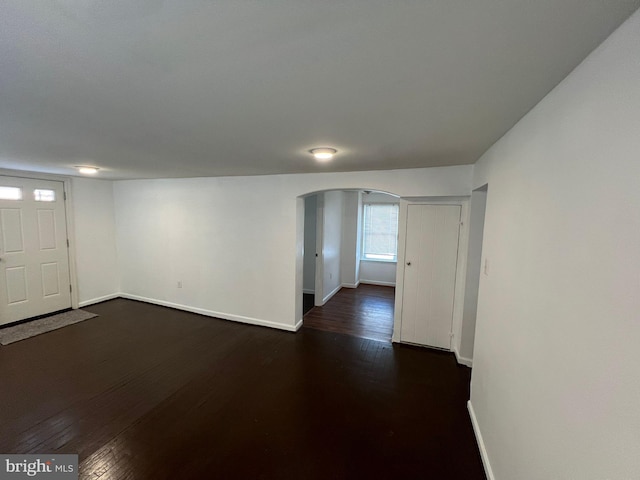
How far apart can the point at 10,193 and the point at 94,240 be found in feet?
4.26

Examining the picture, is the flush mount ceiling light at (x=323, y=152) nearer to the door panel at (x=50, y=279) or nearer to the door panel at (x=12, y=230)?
the door panel at (x=12, y=230)

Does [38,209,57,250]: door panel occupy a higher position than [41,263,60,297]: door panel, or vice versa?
[38,209,57,250]: door panel

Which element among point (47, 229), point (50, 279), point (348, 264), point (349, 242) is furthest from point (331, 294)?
point (47, 229)

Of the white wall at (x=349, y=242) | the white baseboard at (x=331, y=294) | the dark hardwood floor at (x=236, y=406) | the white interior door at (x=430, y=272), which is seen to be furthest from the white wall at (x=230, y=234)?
the white wall at (x=349, y=242)

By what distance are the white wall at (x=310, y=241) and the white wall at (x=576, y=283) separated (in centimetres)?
425

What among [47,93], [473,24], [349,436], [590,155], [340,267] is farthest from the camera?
[340,267]

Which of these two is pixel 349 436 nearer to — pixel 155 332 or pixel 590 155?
pixel 590 155

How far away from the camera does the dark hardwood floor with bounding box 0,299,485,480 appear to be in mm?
1846

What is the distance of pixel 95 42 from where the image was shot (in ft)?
2.94

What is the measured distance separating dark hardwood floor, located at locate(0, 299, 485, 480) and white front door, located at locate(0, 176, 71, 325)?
2.97 ft

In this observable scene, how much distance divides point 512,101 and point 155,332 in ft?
15.2

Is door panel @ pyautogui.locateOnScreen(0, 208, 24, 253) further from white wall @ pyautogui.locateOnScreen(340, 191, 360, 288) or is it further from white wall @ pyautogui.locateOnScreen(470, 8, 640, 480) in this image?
white wall @ pyautogui.locateOnScreen(470, 8, 640, 480)

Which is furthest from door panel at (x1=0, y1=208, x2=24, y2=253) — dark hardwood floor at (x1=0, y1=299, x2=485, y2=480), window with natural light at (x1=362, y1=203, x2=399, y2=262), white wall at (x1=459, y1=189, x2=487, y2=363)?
window with natural light at (x1=362, y1=203, x2=399, y2=262)

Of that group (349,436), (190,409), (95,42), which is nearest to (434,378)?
(349,436)
